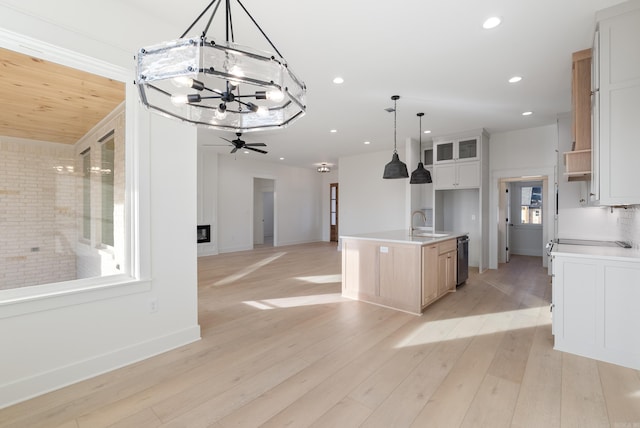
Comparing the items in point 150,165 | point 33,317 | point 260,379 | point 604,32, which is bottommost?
point 260,379

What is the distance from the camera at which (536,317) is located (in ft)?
11.7

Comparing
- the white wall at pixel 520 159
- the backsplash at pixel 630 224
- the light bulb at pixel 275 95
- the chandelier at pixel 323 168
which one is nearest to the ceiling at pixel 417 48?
the white wall at pixel 520 159

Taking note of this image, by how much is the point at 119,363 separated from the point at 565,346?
3923 mm

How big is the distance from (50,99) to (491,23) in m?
3.98

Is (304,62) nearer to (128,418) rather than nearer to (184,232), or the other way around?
(184,232)

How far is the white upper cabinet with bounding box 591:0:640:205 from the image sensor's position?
2.36 m

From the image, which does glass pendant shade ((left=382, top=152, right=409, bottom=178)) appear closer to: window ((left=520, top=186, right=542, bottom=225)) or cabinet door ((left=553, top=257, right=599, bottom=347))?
cabinet door ((left=553, top=257, right=599, bottom=347))

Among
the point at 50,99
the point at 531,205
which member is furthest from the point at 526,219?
the point at 50,99

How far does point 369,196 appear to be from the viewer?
8.67 m

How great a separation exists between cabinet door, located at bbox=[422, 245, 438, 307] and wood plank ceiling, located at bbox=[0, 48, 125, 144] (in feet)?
12.2

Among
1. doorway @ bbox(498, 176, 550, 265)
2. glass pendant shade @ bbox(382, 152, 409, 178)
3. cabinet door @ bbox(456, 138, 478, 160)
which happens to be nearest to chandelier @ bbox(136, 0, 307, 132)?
glass pendant shade @ bbox(382, 152, 409, 178)

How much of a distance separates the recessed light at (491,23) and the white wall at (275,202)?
7431 mm

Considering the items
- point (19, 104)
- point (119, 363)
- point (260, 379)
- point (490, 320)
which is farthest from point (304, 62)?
point (490, 320)

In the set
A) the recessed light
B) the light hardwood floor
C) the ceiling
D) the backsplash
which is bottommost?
the light hardwood floor
